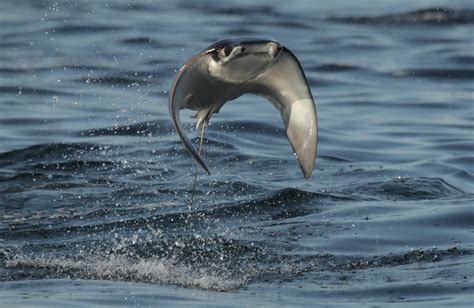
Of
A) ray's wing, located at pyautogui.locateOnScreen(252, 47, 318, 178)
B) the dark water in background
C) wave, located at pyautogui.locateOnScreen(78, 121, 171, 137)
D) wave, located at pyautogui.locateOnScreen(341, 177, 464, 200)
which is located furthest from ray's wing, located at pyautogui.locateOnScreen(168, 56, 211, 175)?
wave, located at pyautogui.locateOnScreen(78, 121, 171, 137)

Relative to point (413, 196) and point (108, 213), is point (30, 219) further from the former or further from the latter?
point (413, 196)

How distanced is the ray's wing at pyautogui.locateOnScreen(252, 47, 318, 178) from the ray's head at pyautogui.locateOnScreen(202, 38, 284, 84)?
5.0 inches

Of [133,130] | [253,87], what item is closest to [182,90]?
[253,87]

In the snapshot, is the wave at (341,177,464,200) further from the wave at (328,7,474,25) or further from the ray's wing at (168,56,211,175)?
the wave at (328,7,474,25)

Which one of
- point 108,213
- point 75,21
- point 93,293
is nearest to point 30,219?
point 108,213

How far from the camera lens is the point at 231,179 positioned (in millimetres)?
10648

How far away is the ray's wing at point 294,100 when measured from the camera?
7.21m

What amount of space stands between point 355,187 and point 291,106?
3.08 metres

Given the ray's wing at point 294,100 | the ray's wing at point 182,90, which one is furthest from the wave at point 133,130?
the ray's wing at point 182,90

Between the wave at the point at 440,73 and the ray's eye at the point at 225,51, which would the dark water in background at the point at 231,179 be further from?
the ray's eye at the point at 225,51

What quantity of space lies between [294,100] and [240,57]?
731 millimetres

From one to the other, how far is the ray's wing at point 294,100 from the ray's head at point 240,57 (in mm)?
128

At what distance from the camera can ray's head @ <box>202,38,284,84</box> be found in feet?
22.0

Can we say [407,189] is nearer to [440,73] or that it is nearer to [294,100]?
[294,100]
